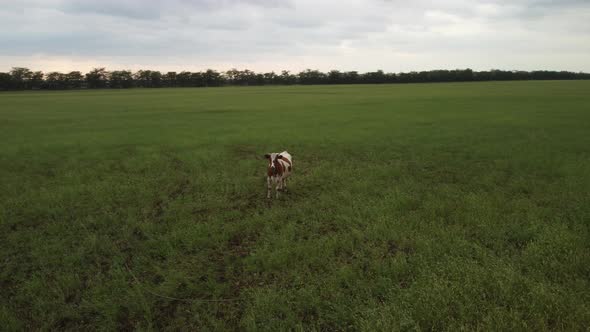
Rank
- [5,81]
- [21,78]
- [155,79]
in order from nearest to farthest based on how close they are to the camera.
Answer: [5,81] < [21,78] < [155,79]

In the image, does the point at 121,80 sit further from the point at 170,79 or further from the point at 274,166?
the point at 274,166

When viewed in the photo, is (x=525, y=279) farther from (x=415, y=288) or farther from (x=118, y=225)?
(x=118, y=225)

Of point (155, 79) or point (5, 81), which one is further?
point (155, 79)

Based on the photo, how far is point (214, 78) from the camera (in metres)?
154

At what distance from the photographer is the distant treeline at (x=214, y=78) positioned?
417 ft

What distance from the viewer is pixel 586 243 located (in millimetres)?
6516

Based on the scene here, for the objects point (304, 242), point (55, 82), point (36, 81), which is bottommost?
point (304, 242)

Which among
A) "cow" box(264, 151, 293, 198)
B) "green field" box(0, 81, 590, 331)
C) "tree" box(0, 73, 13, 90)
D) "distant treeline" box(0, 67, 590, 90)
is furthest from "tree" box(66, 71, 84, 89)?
"cow" box(264, 151, 293, 198)

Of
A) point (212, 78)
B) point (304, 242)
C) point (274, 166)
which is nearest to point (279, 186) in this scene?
point (274, 166)

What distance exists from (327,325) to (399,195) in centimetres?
554

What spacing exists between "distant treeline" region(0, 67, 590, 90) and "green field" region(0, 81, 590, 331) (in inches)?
5282

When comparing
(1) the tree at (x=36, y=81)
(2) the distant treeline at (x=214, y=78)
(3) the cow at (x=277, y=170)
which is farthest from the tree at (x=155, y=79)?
(3) the cow at (x=277, y=170)

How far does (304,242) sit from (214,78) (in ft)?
517

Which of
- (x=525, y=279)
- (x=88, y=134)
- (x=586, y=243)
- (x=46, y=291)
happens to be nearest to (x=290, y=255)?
(x=525, y=279)
